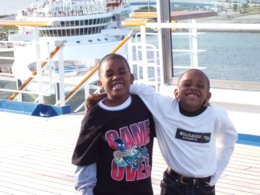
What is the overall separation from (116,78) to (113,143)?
0.78 feet

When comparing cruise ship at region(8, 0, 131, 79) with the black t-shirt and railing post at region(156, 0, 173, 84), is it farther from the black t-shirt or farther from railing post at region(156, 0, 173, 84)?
the black t-shirt

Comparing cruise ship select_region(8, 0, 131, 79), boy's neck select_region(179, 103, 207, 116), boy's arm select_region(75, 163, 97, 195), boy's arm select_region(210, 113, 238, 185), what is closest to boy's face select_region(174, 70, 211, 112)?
boy's neck select_region(179, 103, 207, 116)

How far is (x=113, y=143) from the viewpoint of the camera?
7.70ft

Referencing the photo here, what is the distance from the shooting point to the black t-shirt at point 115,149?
2348 millimetres

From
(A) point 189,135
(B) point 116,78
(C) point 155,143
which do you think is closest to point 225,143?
(A) point 189,135

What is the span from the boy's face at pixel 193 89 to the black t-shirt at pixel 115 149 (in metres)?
0.19

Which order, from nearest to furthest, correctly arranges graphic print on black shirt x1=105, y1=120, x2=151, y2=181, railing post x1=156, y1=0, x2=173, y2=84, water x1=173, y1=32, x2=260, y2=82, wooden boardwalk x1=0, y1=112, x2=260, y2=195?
graphic print on black shirt x1=105, y1=120, x2=151, y2=181 < wooden boardwalk x1=0, y1=112, x2=260, y2=195 < water x1=173, y1=32, x2=260, y2=82 < railing post x1=156, y1=0, x2=173, y2=84

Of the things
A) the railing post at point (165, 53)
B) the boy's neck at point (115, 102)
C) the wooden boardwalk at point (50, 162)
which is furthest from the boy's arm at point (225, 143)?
the railing post at point (165, 53)

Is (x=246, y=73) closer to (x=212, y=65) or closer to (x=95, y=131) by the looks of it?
(x=212, y=65)

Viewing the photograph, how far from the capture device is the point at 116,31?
39.8 metres

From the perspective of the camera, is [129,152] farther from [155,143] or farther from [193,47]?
[193,47]

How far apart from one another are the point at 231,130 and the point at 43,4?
37.8 metres

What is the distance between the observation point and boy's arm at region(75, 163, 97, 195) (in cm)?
238

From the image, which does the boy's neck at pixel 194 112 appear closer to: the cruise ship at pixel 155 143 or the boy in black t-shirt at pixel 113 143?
the boy in black t-shirt at pixel 113 143
